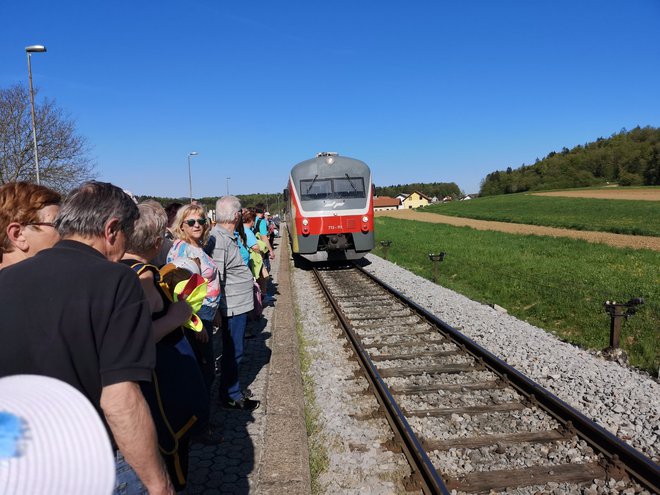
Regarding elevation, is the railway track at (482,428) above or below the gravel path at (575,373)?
above

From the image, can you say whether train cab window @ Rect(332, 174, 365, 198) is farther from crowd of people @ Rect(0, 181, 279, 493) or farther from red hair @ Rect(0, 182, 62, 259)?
red hair @ Rect(0, 182, 62, 259)

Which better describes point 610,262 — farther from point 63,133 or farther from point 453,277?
point 63,133

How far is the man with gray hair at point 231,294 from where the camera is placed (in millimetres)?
4180

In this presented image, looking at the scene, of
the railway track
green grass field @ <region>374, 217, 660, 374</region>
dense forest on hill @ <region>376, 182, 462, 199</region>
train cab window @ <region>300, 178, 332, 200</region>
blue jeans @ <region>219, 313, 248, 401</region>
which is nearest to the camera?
the railway track

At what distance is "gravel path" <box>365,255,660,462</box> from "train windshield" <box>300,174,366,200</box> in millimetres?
5591

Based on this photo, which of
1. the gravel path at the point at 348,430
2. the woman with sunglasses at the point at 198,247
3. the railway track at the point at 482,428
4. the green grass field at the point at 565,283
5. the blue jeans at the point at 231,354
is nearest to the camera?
the railway track at the point at 482,428

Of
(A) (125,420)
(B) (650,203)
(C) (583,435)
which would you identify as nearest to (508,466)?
(C) (583,435)

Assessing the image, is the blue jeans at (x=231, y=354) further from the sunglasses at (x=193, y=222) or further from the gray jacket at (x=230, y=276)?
the sunglasses at (x=193, y=222)

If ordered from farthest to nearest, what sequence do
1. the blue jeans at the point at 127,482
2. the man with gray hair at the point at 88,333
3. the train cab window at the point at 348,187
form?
the train cab window at the point at 348,187
the blue jeans at the point at 127,482
the man with gray hair at the point at 88,333

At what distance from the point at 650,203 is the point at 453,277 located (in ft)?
147

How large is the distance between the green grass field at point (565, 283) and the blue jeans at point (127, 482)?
5.87m

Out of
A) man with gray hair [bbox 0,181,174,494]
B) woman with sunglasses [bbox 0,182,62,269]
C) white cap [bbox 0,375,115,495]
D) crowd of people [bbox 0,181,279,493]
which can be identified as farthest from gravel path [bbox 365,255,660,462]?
woman with sunglasses [bbox 0,182,62,269]

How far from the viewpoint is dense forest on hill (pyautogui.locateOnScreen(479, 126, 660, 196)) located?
281 ft

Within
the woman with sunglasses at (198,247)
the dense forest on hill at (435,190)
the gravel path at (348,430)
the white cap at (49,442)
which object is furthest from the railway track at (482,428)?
the dense forest on hill at (435,190)
